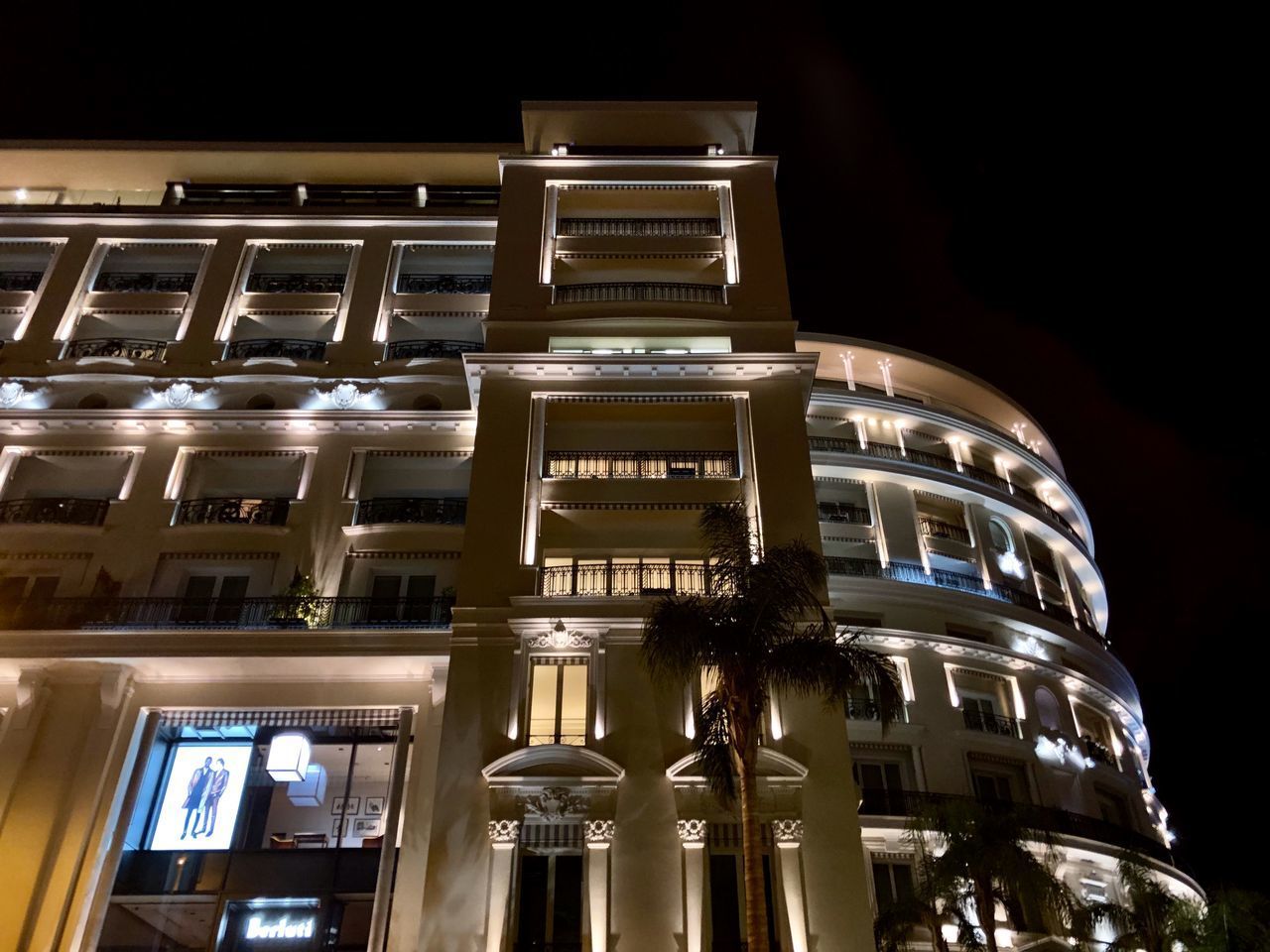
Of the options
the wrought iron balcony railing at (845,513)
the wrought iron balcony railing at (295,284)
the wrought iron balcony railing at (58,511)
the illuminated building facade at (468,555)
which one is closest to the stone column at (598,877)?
the illuminated building facade at (468,555)

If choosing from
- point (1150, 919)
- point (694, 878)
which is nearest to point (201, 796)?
point (694, 878)

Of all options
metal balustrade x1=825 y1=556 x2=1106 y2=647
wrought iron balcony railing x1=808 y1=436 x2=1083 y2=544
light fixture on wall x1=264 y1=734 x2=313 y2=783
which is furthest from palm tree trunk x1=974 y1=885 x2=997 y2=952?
wrought iron balcony railing x1=808 y1=436 x2=1083 y2=544

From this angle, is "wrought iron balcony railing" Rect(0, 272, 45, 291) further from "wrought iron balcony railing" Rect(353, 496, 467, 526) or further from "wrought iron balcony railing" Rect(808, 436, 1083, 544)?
"wrought iron balcony railing" Rect(808, 436, 1083, 544)

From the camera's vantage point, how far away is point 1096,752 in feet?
116

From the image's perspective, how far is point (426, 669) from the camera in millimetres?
26375

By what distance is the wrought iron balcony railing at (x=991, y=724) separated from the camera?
3284cm

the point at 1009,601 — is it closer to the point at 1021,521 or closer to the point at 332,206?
the point at 1021,521

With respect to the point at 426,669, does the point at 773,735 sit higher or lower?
lower

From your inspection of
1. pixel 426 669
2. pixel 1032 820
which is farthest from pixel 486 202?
pixel 1032 820

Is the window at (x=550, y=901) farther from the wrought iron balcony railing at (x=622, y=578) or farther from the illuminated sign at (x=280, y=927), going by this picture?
the wrought iron balcony railing at (x=622, y=578)

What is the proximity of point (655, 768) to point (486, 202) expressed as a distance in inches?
939

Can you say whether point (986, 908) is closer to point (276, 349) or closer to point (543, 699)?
point (543, 699)

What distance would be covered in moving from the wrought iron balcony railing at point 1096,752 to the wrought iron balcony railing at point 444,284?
25858 millimetres

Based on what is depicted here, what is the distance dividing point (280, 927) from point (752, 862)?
42.1ft
